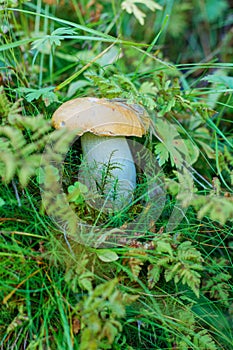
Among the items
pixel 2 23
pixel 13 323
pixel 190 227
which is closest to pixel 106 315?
pixel 13 323

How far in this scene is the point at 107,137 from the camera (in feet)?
5.36

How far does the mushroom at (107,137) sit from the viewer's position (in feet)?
4.99

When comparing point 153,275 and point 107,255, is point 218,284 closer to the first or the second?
point 153,275

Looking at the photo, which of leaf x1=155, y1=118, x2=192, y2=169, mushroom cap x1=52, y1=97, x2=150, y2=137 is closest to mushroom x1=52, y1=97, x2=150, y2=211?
mushroom cap x1=52, y1=97, x2=150, y2=137

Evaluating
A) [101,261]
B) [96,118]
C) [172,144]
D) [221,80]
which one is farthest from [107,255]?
[221,80]

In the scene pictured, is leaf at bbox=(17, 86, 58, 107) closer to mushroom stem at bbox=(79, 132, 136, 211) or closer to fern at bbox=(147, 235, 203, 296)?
mushroom stem at bbox=(79, 132, 136, 211)

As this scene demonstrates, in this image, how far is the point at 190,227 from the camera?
153 cm

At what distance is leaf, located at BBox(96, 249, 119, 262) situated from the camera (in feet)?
4.36

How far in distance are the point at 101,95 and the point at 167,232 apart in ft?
2.15

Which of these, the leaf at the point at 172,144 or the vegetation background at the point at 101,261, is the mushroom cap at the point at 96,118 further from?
the leaf at the point at 172,144

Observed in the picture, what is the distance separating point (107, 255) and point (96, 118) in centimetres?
49

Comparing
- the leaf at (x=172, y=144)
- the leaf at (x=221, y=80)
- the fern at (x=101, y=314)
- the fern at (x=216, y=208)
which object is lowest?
the fern at (x=101, y=314)

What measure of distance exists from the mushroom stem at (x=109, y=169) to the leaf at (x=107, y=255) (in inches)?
8.9

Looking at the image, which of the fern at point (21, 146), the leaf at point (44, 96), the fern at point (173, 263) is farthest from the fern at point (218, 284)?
the leaf at point (44, 96)
